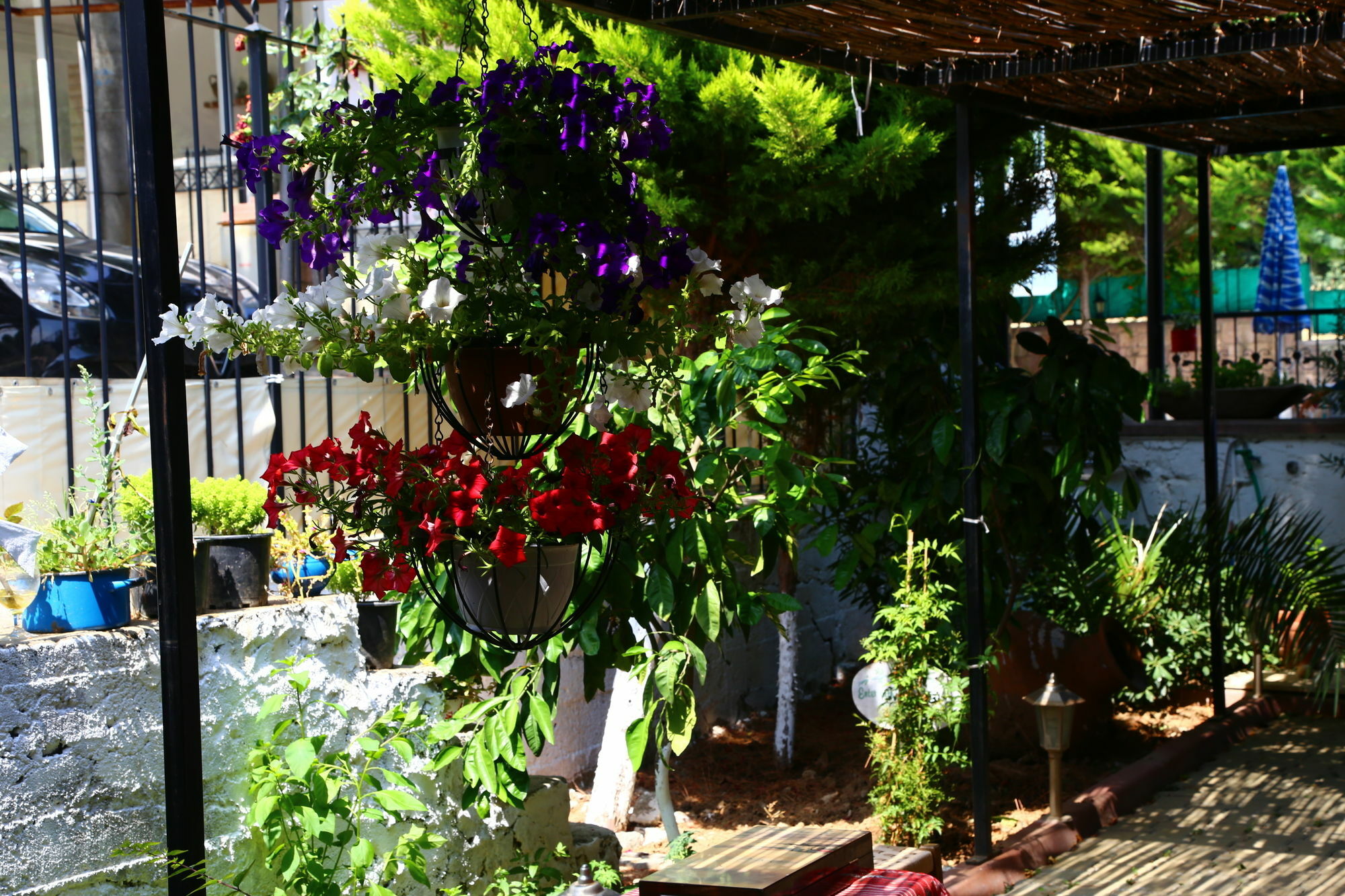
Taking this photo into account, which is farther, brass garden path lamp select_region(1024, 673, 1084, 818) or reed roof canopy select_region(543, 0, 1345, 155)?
Result: brass garden path lamp select_region(1024, 673, 1084, 818)

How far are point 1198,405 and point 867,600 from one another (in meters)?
3.76

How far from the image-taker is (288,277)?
15.3 ft

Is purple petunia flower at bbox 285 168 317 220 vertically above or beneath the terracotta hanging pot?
above

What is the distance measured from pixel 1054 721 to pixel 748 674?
6.35ft

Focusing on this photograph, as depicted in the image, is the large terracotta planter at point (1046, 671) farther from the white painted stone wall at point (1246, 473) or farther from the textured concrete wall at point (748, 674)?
the white painted stone wall at point (1246, 473)

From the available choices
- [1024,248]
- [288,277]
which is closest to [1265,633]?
[1024,248]

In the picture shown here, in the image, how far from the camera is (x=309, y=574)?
11.9 ft

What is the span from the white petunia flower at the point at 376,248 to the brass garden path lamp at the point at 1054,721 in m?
3.27

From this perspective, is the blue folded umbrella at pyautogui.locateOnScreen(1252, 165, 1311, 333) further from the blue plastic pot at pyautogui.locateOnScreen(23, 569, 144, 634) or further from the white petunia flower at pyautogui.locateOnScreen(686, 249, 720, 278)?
the blue plastic pot at pyautogui.locateOnScreen(23, 569, 144, 634)

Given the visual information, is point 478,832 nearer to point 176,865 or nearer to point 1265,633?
point 176,865

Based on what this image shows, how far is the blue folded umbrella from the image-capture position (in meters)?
11.7

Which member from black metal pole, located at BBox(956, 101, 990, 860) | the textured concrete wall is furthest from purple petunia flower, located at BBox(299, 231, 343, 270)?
the textured concrete wall

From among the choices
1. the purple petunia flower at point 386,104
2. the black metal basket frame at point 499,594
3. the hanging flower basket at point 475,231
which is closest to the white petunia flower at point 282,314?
the hanging flower basket at point 475,231

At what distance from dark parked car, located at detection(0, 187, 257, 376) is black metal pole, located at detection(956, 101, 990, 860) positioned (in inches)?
92.0
